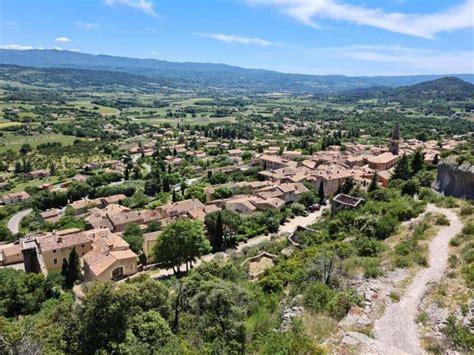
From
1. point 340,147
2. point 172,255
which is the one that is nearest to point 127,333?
point 172,255

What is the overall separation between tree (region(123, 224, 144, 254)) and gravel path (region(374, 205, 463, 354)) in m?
27.6

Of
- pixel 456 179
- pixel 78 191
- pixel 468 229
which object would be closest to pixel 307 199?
pixel 456 179

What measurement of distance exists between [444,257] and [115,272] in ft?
84.1

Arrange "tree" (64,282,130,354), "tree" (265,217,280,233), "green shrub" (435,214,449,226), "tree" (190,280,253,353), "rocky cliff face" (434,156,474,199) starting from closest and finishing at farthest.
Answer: "tree" (190,280,253,353) → "tree" (64,282,130,354) → "green shrub" (435,214,449,226) → "rocky cliff face" (434,156,474,199) → "tree" (265,217,280,233)

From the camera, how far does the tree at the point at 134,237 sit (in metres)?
38.2

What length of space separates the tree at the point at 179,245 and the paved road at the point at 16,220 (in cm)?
3095

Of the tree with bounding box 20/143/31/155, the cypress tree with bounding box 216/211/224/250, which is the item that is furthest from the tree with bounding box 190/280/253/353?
the tree with bounding box 20/143/31/155

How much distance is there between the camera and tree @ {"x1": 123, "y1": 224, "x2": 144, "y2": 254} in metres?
38.2

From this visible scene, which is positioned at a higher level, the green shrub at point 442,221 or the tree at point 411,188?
the green shrub at point 442,221

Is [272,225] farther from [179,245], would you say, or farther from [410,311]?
[410,311]

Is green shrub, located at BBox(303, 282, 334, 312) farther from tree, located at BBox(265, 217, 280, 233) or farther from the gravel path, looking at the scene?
tree, located at BBox(265, 217, 280, 233)

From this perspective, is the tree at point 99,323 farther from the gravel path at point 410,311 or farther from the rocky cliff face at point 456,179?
the rocky cliff face at point 456,179

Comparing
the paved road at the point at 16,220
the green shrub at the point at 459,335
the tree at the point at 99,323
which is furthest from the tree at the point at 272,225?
the paved road at the point at 16,220

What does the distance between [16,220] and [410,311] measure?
58.0 m
